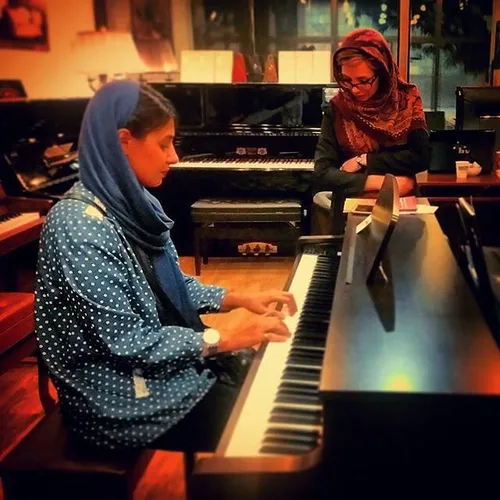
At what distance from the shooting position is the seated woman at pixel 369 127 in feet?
8.34

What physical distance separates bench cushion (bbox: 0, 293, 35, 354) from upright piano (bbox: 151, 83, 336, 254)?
86.4 inches

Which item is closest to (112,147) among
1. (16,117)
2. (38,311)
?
(38,311)

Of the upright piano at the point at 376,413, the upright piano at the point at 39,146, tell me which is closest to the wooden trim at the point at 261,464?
the upright piano at the point at 376,413

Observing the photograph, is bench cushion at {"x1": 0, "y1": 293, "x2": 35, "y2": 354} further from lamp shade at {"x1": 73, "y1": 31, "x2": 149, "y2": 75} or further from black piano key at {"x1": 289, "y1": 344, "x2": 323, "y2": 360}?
lamp shade at {"x1": 73, "y1": 31, "x2": 149, "y2": 75}

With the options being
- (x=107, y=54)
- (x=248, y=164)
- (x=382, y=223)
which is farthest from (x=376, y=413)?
(x=248, y=164)

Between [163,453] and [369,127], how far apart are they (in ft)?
4.99

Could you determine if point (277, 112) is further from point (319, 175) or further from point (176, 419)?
point (176, 419)

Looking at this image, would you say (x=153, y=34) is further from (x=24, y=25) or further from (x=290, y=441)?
(x=290, y=441)

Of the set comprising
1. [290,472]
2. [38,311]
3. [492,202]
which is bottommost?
[492,202]

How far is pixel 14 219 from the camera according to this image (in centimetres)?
313

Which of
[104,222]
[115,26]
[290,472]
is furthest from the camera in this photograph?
[115,26]

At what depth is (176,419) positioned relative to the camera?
1457 mm

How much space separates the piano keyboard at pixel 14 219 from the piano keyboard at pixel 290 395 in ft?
5.79

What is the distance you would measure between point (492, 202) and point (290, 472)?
3063 millimetres
